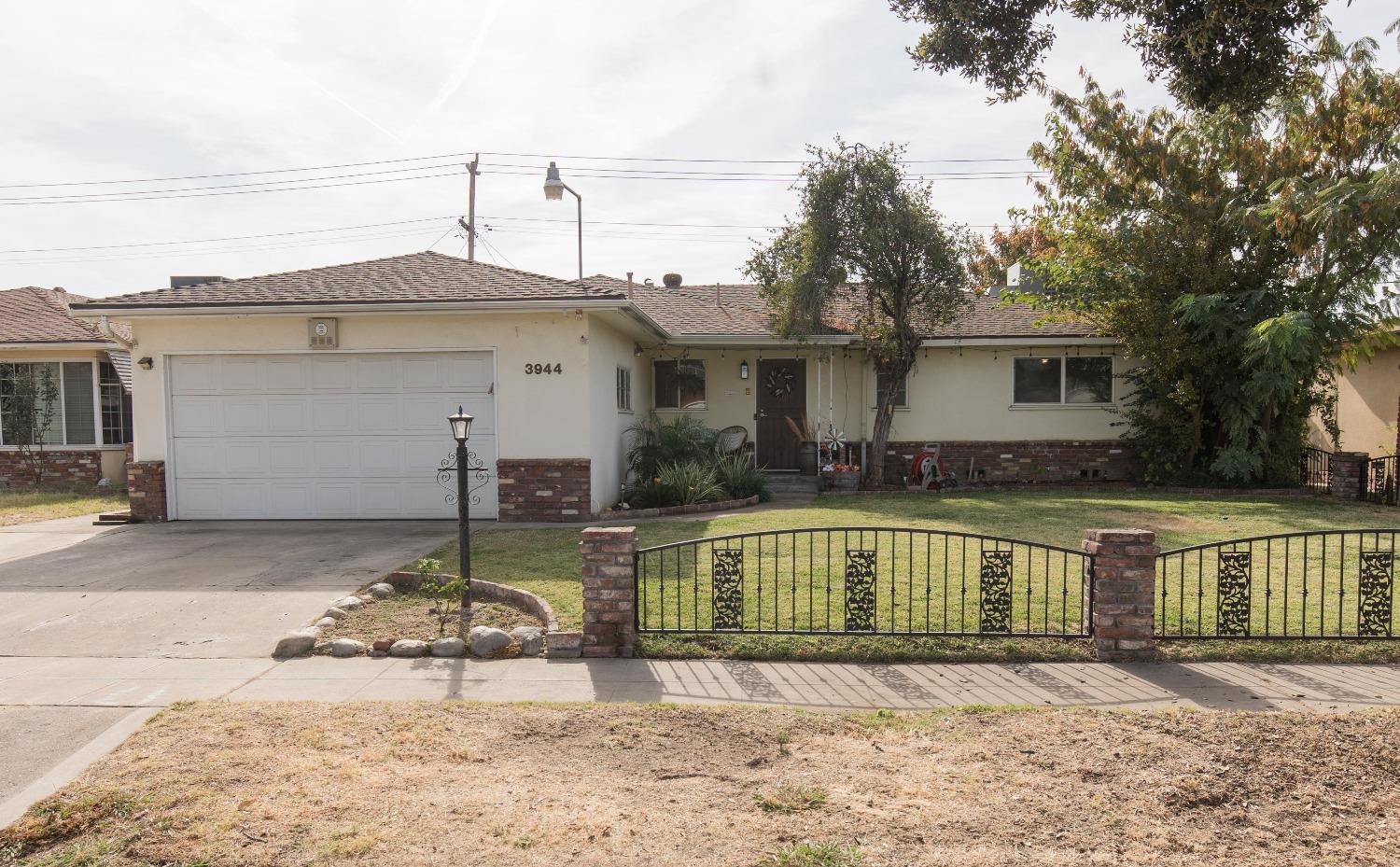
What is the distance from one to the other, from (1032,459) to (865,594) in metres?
12.7

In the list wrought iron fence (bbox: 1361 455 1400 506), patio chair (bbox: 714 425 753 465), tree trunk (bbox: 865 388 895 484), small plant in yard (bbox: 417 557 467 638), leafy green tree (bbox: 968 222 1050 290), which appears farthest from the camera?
leafy green tree (bbox: 968 222 1050 290)

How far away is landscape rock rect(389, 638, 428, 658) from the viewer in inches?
236

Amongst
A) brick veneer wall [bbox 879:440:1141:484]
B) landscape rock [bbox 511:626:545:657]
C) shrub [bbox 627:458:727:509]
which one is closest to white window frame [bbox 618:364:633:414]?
shrub [bbox 627:458:727:509]

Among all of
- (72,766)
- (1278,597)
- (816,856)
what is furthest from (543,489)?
(816,856)

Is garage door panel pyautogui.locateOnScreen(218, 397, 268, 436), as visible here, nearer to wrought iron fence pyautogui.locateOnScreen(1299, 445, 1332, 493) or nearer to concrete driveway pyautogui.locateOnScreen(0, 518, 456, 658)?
concrete driveway pyautogui.locateOnScreen(0, 518, 456, 658)

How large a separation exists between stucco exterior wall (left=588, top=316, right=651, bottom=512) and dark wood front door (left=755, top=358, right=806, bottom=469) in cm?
287

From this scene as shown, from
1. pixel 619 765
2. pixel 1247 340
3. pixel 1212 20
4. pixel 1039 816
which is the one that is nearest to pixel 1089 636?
pixel 1039 816

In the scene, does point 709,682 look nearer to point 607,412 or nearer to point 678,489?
point 678,489

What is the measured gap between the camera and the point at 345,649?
603cm

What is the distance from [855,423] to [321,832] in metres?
14.9

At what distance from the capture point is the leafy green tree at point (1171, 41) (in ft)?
18.6

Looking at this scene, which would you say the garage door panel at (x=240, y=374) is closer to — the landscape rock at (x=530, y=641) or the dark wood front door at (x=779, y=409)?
the landscape rock at (x=530, y=641)

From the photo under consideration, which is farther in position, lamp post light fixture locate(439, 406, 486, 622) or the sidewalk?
lamp post light fixture locate(439, 406, 486, 622)

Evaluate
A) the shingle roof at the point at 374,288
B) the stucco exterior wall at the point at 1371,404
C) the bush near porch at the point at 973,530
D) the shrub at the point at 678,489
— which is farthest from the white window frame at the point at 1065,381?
the shingle roof at the point at 374,288
